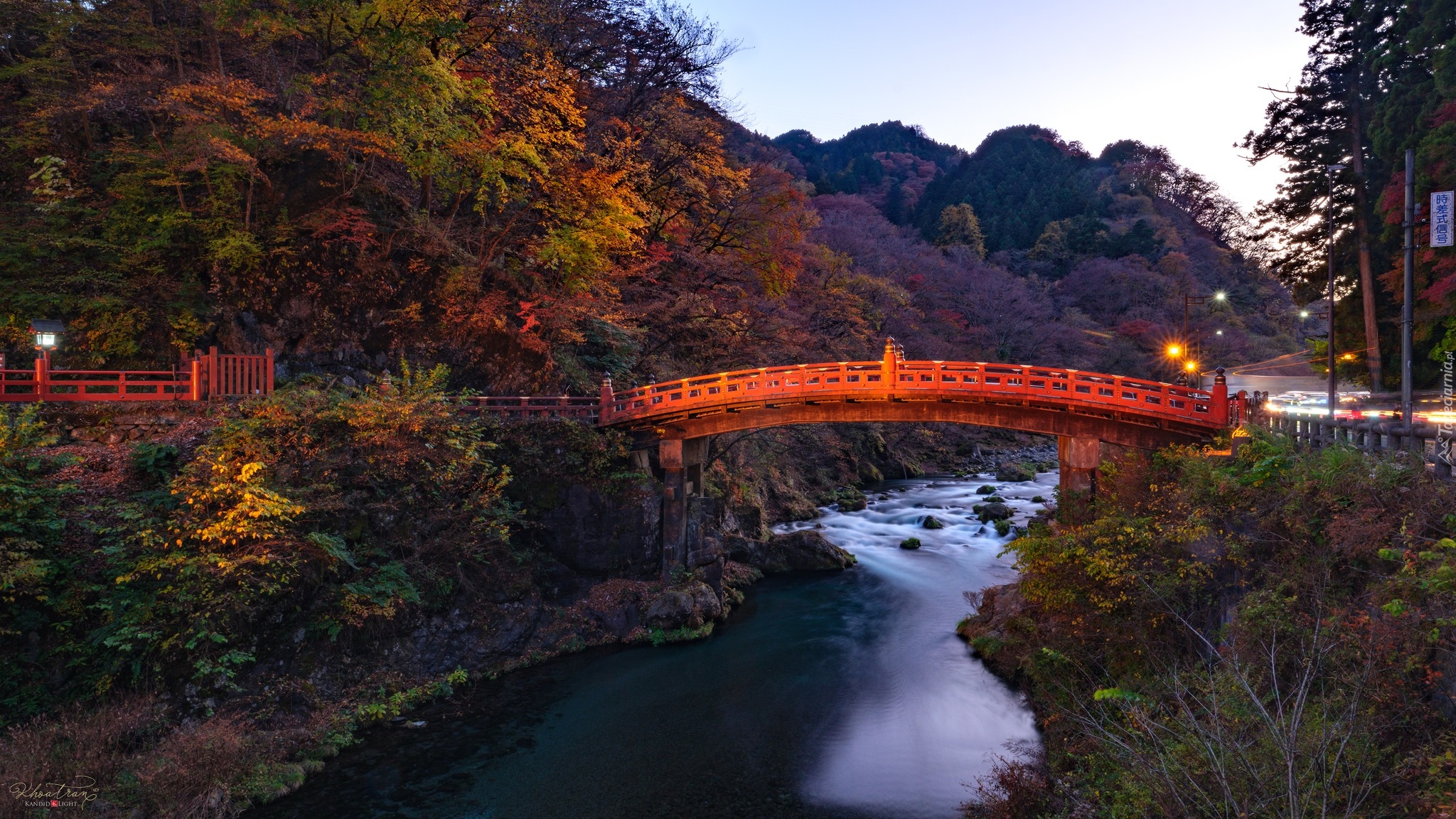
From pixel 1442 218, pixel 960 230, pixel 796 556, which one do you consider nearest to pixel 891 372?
pixel 796 556

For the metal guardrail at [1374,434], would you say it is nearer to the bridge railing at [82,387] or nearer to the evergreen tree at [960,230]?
the bridge railing at [82,387]

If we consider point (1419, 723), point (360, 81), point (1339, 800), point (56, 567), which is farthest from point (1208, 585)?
point (360, 81)

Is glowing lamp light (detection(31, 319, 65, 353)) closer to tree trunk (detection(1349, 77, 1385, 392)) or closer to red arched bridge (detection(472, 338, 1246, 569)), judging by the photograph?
red arched bridge (detection(472, 338, 1246, 569))

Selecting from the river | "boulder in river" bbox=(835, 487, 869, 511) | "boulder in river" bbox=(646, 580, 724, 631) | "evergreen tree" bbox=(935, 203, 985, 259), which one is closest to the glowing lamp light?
the river

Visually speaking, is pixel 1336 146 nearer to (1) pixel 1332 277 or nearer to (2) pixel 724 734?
(1) pixel 1332 277

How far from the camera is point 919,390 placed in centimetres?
1995

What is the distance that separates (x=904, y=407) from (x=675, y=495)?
7053 millimetres

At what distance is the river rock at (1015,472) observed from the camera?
4238cm

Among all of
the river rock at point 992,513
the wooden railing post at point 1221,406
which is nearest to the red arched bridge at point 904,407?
the wooden railing post at point 1221,406

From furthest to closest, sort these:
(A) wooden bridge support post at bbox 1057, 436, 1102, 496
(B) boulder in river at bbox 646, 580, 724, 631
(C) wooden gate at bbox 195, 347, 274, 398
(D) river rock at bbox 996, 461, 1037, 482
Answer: (D) river rock at bbox 996, 461, 1037, 482 < (B) boulder in river at bbox 646, 580, 724, 631 < (A) wooden bridge support post at bbox 1057, 436, 1102, 496 < (C) wooden gate at bbox 195, 347, 274, 398

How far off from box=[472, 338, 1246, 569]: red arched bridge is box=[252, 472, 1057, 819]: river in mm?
4311

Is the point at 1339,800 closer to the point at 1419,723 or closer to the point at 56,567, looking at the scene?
the point at 1419,723

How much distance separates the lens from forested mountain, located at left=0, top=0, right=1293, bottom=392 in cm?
2061

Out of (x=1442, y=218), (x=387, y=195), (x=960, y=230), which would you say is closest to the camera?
(x=1442, y=218)
